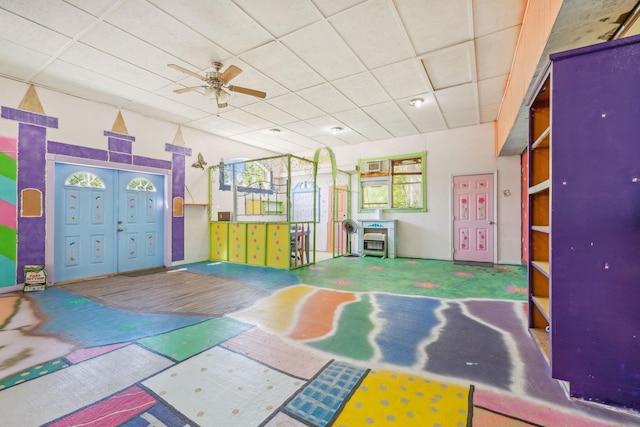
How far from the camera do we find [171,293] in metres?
4.13

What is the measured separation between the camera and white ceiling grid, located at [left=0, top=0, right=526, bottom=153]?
2.92 metres

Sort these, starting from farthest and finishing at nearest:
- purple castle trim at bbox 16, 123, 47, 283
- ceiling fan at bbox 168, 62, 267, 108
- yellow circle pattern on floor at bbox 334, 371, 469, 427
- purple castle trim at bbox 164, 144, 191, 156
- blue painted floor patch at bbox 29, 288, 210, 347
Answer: purple castle trim at bbox 164, 144, 191, 156, purple castle trim at bbox 16, 123, 47, 283, ceiling fan at bbox 168, 62, 267, 108, blue painted floor patch at bbox 29, 288, 210, 347, yellow circle pattern on floor at bbox 334, 371, 469, 427

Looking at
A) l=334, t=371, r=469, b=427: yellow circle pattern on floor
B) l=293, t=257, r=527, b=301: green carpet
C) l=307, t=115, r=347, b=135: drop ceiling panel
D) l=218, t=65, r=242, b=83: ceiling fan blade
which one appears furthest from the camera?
l=307, t=115, r=347, b=135: drop ceiling panel

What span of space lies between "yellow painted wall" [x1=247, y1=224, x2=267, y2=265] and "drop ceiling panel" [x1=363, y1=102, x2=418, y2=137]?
348 cm

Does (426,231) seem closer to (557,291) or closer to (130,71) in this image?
(557,291)

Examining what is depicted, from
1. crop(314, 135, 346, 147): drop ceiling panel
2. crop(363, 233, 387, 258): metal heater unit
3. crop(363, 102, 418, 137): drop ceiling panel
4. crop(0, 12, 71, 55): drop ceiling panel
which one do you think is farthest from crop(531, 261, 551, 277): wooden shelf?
crop(314, 135, 346, 147): drop ceiling panel

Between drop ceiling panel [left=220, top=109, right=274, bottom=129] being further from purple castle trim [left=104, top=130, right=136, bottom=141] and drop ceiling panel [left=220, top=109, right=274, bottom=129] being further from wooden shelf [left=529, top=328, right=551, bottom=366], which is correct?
wooden shelf [left=529, top=328, right=551, bottom=366]

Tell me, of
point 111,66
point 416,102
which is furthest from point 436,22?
point 111,66

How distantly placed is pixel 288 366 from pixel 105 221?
5.28m

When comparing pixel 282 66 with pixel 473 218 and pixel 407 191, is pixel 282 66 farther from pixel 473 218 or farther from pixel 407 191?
pixel 473 218

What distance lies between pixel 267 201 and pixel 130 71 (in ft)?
16.6

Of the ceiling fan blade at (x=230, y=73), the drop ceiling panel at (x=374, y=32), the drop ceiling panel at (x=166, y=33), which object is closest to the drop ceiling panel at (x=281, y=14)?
the drop ceiling panel at (x=374, y=32)

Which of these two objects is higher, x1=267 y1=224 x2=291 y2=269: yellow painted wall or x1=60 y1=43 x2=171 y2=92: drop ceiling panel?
x1=60 y1=43 x2=171 y2=92: drop ceiling panel

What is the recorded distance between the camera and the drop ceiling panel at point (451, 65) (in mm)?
3674
